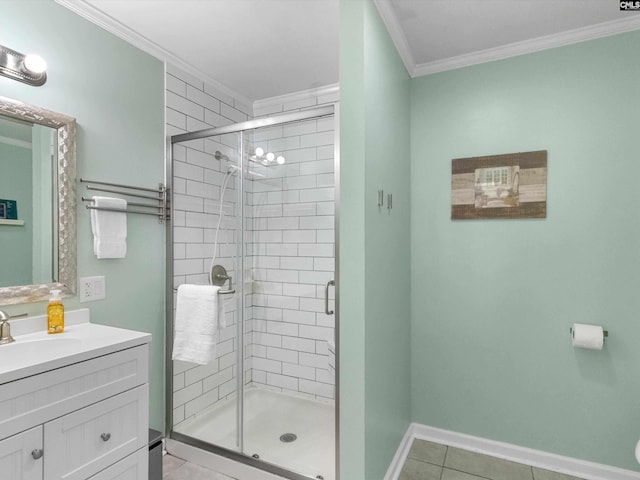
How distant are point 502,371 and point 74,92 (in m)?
2.90

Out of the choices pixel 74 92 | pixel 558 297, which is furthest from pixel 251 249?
pixel 558 297

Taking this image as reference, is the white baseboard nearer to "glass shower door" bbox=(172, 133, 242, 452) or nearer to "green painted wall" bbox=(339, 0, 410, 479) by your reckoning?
"green painted wall" bbox=(339, 0, 410, 479)

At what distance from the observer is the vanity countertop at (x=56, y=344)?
117cm

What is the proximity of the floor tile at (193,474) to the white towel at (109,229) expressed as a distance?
1.28 m

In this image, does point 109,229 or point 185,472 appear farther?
point 185,472

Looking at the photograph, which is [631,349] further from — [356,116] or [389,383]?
[356,116]

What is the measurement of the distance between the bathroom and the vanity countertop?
7 centimetres

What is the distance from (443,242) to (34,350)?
227cm

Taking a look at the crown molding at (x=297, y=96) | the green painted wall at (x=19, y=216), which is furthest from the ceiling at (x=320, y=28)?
the green painted wall at (x=19, y=216)

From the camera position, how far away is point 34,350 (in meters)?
1.45

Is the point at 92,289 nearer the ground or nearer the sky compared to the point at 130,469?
nearer the sky

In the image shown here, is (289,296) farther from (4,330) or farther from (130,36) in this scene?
(130,36)

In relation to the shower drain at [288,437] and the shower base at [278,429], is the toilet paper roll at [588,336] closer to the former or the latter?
Result: the shower base at [278,429]

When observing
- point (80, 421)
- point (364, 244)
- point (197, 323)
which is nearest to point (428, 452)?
point (364, 244)
